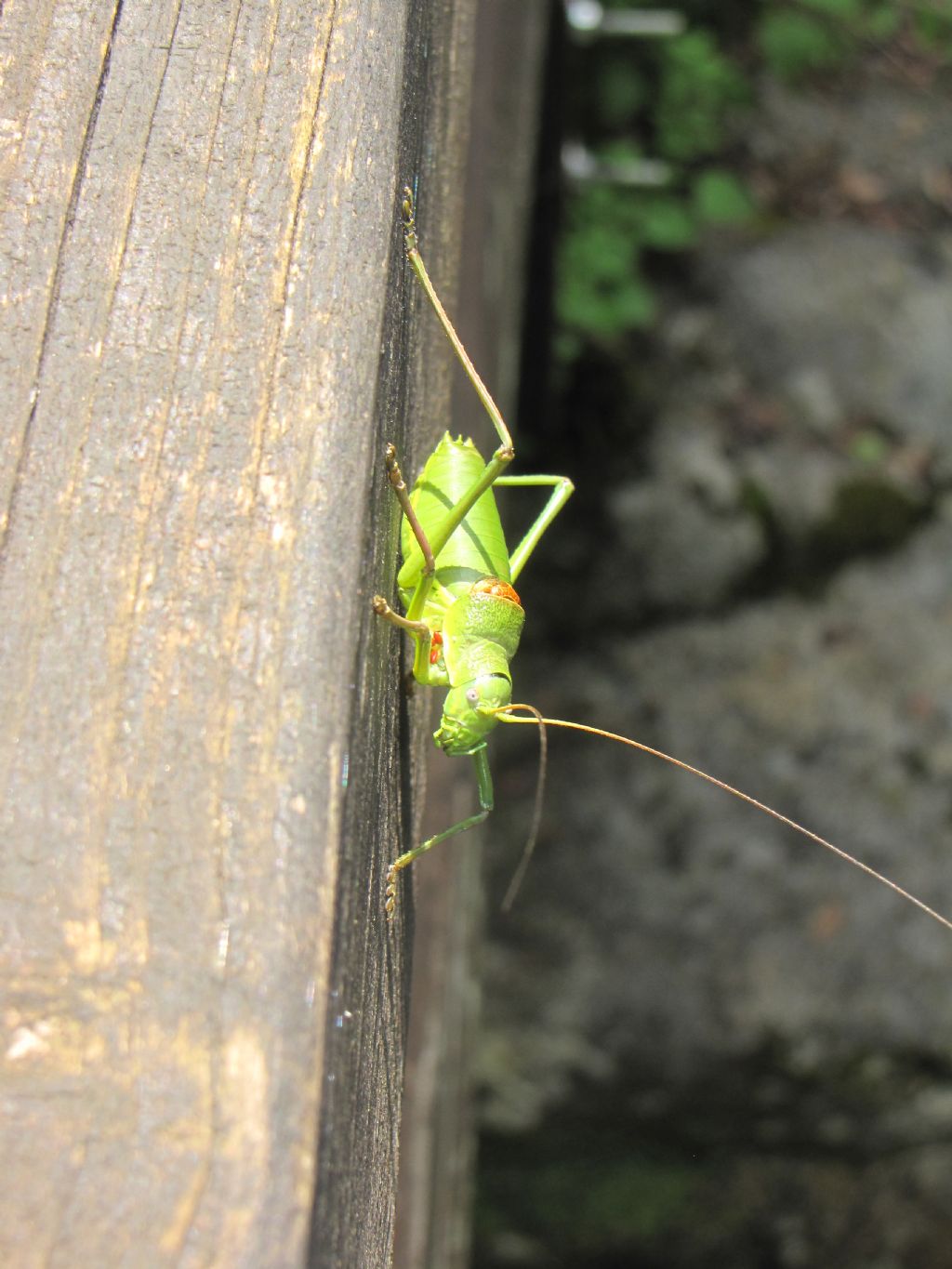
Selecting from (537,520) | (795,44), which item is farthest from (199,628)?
(795,44)

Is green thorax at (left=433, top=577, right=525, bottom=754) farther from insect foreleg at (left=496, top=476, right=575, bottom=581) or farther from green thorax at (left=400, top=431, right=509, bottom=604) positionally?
insect foreleg at (left=496, top=476, right=575, bottom=581)

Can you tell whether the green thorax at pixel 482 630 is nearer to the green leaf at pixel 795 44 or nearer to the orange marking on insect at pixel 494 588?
the orange marking on insect at pixel 494 588

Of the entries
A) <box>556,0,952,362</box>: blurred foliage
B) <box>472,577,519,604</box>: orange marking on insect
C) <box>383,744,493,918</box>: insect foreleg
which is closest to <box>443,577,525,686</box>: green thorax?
<box>472,577,519,604</box>: orange marking on insect

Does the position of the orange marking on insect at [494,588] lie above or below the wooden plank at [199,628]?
above

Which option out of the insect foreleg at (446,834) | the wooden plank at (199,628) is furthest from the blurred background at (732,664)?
the wooden plank at (199,628)

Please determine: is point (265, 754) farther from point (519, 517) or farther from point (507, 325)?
point (519, 517)

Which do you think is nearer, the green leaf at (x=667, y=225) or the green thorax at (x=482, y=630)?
the green thorax at (x=482, y=630)
